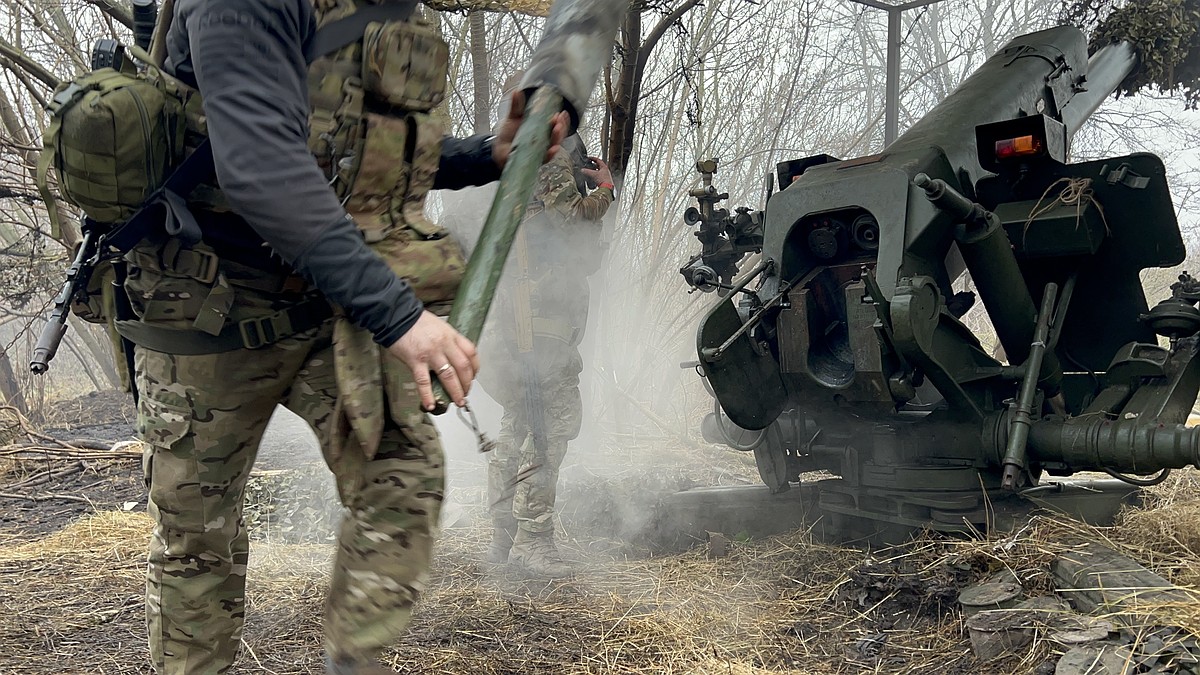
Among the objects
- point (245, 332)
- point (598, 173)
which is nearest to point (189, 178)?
point (245, 332)

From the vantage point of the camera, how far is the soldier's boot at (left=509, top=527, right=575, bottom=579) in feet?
14.9

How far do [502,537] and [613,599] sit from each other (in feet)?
3.51

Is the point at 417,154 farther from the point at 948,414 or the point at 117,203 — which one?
the point at 948,414

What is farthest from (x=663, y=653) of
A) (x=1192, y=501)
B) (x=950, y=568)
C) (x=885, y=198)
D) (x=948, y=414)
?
(x=1192, y=501)

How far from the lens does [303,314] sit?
87.7 inches

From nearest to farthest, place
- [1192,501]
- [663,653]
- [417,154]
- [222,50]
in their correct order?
[222,50]
[417,154]
[663,653]
[1192,501]

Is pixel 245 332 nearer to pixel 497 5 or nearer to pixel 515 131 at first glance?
pixel 515 131

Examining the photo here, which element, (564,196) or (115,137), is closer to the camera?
(115,137)

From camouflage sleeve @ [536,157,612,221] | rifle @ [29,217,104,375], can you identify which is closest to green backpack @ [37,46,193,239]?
rifle @ [29,217,104,375]

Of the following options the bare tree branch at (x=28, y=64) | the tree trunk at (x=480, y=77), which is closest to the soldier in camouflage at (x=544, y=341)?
the tree trunk at (x=480, y=77)

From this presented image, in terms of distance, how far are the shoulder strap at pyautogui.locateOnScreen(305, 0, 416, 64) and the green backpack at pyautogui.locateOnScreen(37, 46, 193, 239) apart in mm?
330

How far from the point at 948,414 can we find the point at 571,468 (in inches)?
128

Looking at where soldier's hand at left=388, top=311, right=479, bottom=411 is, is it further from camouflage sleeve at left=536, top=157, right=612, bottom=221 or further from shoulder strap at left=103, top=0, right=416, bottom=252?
camouflage sleeve at left=536, top=157, right=612, bottom=221

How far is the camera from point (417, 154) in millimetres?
2215
